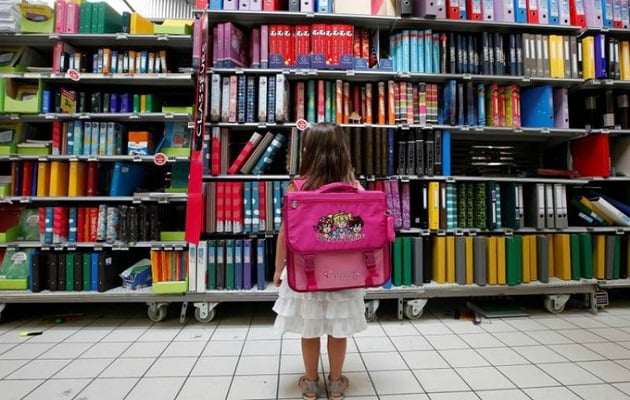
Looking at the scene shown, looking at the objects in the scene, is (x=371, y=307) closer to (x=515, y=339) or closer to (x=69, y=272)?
(x=515, y=339)

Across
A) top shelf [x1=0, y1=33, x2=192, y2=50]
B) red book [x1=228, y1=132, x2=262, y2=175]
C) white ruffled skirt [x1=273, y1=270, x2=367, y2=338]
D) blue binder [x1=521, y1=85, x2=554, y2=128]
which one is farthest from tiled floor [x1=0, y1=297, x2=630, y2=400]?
top shelf [x1=0, y1=33, x2=192, y2=50]

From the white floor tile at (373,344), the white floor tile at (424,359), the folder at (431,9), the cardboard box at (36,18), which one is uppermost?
the folder at (431,9)

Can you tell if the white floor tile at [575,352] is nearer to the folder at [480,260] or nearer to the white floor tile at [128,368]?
the folder at [480,260]

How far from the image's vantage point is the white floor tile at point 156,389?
152 centimetres

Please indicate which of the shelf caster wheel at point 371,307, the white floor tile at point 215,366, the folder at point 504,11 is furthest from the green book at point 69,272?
the folder at point 504,11

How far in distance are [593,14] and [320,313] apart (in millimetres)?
3601

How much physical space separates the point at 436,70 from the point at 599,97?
160 centimetres

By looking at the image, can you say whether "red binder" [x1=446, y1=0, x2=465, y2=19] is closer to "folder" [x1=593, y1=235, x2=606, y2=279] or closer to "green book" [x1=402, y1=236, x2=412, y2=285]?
"green book" [x1=402, y1=236, x2=412, y2=285]

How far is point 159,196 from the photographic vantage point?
242 centimetres

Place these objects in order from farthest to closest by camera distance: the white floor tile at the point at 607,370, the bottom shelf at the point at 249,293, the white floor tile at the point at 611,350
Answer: the bottom shelf at the point at 249,293 → the white floor tile at the point at 611,350 → the white floor tile at the point at 607,370

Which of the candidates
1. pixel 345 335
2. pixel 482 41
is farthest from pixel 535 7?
pixel 345 335

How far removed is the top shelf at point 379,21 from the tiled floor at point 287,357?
8.22 ft

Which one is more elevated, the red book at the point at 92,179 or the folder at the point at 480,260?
the red book at the point at 92,179

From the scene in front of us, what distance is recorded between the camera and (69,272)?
7.80ft
